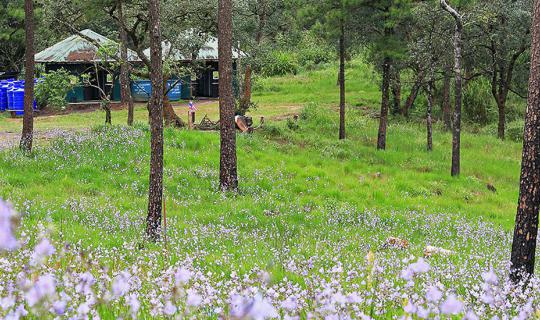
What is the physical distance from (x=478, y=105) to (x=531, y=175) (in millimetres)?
31054

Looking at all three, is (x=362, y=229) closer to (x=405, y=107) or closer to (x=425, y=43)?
(x=425, y=43)

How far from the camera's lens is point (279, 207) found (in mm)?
13859

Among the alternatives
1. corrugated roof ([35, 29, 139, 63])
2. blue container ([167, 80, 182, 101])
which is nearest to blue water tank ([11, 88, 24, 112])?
corrugated roof ([35, 29, 139, 63])

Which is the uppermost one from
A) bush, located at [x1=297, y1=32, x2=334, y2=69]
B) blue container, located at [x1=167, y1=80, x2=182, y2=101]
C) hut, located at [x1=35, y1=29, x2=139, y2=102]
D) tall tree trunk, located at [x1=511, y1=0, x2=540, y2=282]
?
bush, located at [x1=297, y1=32, x2=334, y2=69]

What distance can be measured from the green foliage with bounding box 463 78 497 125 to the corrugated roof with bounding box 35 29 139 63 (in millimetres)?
21542

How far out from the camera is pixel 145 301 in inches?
169

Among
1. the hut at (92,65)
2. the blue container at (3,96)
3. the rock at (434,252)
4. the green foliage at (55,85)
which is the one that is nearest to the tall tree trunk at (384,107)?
the rock at (434,252)

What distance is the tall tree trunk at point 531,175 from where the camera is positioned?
711 centimetres

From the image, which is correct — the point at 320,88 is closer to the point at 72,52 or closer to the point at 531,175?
the point at 72,52

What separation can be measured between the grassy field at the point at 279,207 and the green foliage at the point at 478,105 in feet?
33.0

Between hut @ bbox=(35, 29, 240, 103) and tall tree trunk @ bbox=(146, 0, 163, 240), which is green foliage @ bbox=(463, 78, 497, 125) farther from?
tall tree trunk @ bbox=(146, 0, 163, 240)

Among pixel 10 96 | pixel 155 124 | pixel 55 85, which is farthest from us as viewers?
pixel 10 96

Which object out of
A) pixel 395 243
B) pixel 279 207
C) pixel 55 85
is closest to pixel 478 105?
pixel 55 85

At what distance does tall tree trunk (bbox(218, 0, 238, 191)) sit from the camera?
14750 millimetres
